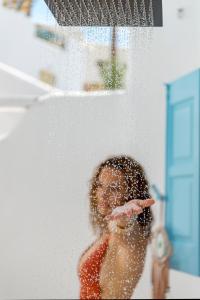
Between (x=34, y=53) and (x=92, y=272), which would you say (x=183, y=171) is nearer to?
(x=92, y=272)

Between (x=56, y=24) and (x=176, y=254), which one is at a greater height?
(x=56, y=24)

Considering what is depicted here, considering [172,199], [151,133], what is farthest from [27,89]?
[172,199]

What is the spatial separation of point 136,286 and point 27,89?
2.74 ft

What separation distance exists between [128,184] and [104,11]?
507 mm

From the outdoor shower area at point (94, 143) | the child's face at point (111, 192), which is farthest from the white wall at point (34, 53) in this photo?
the child's face at point (111, 192)

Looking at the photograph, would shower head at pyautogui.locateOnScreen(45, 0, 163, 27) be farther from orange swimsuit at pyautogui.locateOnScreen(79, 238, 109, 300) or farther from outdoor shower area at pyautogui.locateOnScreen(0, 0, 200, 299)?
orange swimsuit at pyautogui.locateOnScreen(79, 238, 109, 300)

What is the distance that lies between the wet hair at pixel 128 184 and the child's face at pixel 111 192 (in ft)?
0.04

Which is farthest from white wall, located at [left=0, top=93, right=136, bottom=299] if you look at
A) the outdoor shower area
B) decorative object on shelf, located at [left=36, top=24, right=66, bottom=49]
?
decorative object on shelf, located at [left=36, top=24, right=66, bottom=49]

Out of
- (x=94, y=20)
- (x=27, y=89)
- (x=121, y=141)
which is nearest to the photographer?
(x=94, y=20)

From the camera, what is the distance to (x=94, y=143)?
5.16ft

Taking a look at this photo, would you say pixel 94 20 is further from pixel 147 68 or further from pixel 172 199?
pixel 172 199

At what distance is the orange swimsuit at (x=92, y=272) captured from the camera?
148 cm

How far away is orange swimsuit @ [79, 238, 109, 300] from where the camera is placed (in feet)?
4.86

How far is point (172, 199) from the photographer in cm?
169
